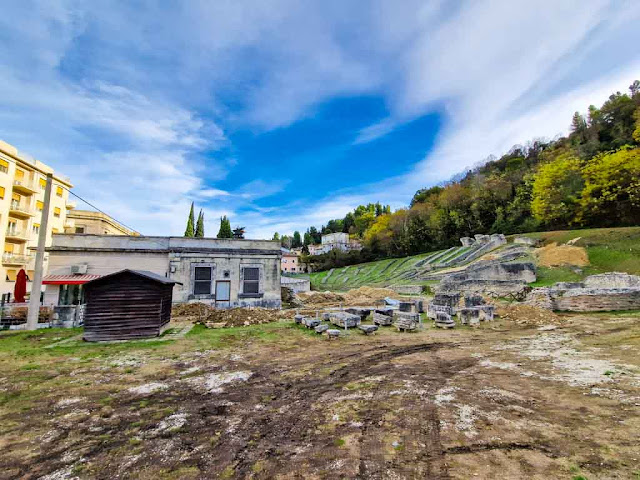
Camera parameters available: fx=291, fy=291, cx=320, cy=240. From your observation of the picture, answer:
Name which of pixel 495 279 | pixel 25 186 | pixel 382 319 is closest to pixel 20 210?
pixel 25 186

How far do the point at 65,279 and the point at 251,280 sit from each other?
10.4 metres

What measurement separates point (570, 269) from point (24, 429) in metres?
31.0

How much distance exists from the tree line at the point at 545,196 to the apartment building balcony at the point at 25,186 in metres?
52.1

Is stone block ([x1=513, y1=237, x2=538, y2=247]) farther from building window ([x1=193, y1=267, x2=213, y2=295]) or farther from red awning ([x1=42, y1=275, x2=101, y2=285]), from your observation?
red awning ([x1=42, y1=275, x2=101, y2=285])

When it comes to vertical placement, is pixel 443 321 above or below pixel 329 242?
below

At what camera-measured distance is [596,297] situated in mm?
15430

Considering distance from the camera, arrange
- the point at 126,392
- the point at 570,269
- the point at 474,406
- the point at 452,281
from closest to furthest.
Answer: the point at 474,406 < the point at 126,392 < the point at 570,269 < the point at 452,281

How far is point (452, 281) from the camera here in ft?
86.9

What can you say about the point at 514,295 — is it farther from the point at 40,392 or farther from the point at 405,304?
the point at 40,392

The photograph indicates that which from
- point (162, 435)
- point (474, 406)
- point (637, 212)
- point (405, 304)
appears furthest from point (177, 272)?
point (637, 212)

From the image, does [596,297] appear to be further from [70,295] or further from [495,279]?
[70,295]

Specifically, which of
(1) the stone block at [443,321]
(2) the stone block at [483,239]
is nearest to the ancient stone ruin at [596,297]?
(1) the stone block at [443,321]

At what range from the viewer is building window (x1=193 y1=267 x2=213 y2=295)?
62.6 ft

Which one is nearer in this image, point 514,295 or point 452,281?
point 514,295
